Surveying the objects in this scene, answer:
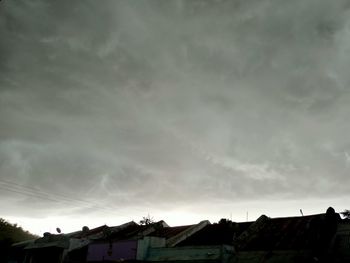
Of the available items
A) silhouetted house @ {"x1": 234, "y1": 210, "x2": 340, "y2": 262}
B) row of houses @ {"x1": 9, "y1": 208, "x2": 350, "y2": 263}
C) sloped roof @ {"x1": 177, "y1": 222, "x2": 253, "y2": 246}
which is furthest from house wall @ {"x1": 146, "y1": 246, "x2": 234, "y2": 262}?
silhouetted house @ {"x1": 234, "y1": 210, "x2": 340, "y2": 262}

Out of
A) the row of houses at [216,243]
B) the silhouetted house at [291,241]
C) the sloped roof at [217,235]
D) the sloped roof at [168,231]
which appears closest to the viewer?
the silhouetted house at [291,241]

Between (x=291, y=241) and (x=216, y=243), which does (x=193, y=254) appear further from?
(x=291, y=241)

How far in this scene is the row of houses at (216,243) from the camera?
2542cm

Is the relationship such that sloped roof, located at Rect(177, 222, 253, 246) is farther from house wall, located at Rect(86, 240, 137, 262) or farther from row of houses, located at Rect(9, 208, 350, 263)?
house wall, located at Rect(86, 240, 137, 262)

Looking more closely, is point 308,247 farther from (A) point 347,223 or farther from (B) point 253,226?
(B) point 253,226

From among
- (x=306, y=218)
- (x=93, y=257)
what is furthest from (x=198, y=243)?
(x=93, y=257)

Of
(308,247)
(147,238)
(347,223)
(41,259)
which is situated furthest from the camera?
(41,259)

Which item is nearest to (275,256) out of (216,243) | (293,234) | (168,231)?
(293,234)

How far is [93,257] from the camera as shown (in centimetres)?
3675

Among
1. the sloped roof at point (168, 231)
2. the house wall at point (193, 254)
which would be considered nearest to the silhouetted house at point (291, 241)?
the house wall at point (193, 254)

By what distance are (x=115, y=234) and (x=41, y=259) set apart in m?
13.3

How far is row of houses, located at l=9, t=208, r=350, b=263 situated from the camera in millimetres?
25422

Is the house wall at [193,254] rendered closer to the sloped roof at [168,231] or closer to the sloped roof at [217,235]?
the sloped roof at [217,235]

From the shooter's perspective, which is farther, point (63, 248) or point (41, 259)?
point (41, 259)
